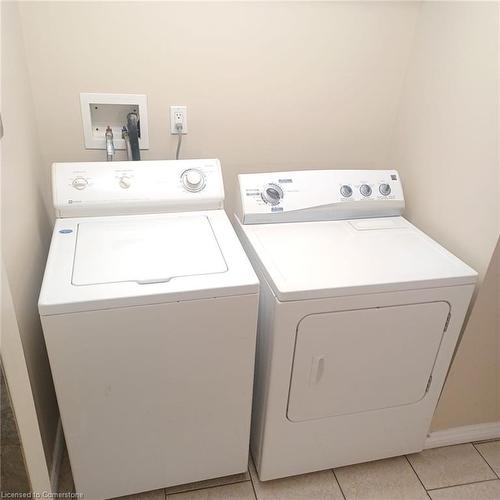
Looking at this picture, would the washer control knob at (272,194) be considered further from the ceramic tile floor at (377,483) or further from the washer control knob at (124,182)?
the ceramic tile floor at (377,483)

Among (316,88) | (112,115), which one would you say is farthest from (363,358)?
(112,115)

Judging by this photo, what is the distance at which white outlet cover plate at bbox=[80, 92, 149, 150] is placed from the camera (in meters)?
1.62

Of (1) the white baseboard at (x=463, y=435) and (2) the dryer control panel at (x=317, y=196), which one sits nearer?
(2) the dryer control panel at (x=317, y=196)

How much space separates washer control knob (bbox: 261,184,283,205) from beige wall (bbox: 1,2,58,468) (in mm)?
794

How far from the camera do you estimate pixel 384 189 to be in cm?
173

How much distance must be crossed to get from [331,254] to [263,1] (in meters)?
0.95

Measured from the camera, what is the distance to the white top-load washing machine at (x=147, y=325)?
1.14m

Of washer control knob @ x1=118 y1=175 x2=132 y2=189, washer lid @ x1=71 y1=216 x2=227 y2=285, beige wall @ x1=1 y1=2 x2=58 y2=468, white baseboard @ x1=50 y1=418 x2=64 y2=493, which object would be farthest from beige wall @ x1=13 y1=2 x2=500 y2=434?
white baseboard @ x1=50 y1=418 x2=64 y2=493

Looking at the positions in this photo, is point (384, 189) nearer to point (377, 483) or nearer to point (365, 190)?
point (365, 190)

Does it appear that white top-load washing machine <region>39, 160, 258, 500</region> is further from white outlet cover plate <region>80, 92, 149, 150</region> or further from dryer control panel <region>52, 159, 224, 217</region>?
white outlet cover plate <region>80, 92, 149, 150</region>

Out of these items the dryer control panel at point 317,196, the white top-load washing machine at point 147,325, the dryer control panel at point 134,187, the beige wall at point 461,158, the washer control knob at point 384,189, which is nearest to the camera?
the white top-load washing machine at point 147,325

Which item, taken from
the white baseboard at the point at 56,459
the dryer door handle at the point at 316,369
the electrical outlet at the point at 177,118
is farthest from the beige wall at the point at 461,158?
the white baseboard at the point at 56,459

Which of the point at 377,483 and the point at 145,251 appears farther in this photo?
the point at 377,483

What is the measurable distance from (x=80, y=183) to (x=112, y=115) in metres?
0.33
